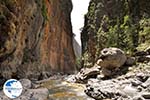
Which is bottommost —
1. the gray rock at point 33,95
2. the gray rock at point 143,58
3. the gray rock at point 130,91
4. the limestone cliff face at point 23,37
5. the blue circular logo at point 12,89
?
the gray rock at point 130,91

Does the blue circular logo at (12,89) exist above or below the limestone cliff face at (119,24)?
Result: below

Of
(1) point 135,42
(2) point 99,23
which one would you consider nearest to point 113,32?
(1) point 135,42

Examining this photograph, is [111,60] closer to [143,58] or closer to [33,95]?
[143,58]

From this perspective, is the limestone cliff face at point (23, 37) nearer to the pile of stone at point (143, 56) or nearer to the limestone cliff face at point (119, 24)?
the limestone cliff face at point (119, 24)

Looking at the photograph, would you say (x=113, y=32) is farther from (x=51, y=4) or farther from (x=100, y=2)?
(x=51, y=4)

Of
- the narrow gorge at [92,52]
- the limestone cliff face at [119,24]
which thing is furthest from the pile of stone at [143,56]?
the limestone cliff face at [119,24]

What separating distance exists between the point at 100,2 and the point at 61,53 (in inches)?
736

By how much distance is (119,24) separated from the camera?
35.2 metres

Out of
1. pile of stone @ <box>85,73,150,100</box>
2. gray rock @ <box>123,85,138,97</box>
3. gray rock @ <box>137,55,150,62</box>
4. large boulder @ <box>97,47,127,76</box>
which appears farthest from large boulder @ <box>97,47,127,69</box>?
gray rock @ <box>123,85,138,97</box>

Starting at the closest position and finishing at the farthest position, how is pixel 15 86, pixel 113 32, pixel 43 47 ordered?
pixel 15 86
pixel 113 32
pixel 43 47

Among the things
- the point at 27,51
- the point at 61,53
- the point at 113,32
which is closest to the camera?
the point at 27,51

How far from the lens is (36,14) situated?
26.3m

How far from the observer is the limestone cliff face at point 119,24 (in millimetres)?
29672

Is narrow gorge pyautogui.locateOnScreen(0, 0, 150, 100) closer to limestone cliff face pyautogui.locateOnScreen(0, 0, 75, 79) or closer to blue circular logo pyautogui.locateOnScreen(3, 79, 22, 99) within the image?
limestone cliff face pyautogui.locateOnScreen(0, 0, 75, 79)
